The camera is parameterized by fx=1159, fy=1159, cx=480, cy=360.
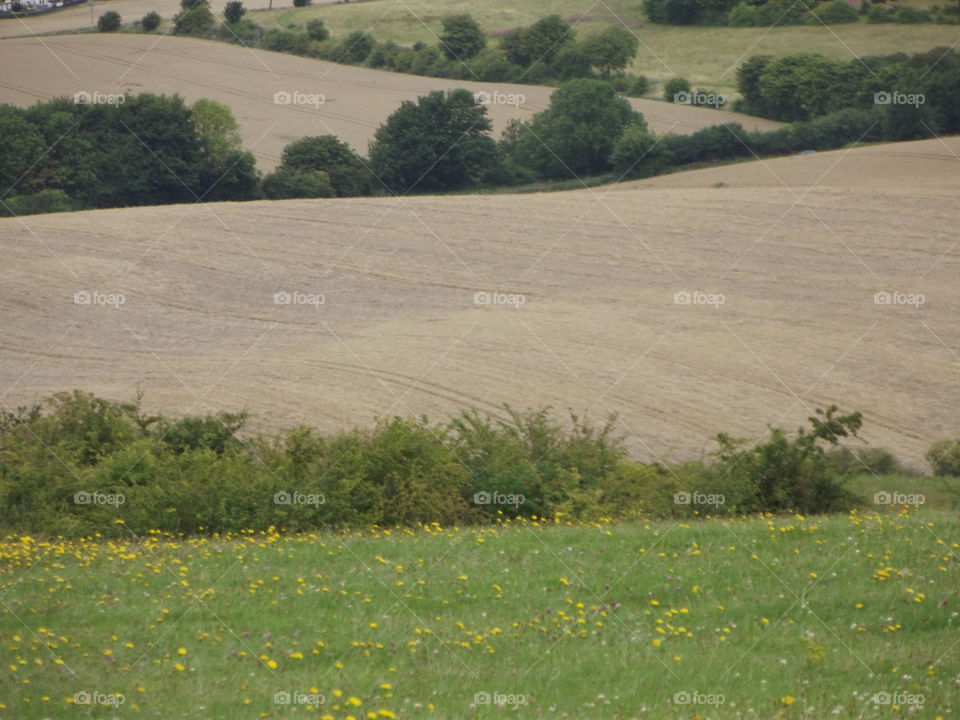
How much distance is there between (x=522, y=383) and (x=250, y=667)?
25364mm

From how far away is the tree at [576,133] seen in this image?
7181 centimetres

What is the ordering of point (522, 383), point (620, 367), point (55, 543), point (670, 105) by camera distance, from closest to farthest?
point (55, 543)
point (522, 383)
point (620, 367)
point (670, 105)

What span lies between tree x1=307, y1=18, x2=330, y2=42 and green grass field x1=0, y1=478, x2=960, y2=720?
250ft

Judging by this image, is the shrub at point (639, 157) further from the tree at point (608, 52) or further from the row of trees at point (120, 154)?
the row of trees at point (120, 154)

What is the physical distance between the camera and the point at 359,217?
5609cm

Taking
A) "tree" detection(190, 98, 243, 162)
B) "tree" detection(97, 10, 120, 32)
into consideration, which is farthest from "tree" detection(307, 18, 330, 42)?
"tree" detection(190, 98, 243, 162)

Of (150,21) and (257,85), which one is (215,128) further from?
(150,21)

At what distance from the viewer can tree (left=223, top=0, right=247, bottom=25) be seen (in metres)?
87.6

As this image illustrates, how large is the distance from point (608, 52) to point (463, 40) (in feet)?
35.0

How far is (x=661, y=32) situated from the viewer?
88625mm

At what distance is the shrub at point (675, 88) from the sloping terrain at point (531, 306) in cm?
1793

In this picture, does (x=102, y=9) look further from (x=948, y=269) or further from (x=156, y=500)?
(x=156, y=500)

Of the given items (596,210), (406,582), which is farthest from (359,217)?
(406,582)

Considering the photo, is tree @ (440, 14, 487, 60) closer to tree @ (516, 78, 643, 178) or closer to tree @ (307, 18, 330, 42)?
tree @ (307, 18, 330, 42)
